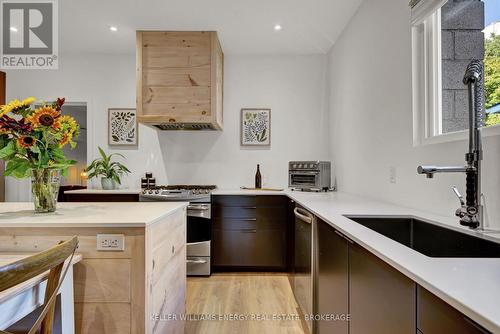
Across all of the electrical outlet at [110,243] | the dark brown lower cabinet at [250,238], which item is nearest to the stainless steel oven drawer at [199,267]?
the dark brown lower cabinet at [250,238]

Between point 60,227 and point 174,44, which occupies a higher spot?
point 174,44

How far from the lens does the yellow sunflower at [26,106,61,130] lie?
132cm

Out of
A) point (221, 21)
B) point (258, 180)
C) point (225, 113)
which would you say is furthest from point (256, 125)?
point (221, 21)

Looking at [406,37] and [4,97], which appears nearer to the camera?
[406,37]

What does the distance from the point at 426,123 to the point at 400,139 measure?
247 millimetres

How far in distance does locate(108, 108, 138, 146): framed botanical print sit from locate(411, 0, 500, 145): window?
319cm

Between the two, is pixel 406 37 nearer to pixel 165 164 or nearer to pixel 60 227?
pixel 60 227

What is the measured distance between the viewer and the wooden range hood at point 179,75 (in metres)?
3.14

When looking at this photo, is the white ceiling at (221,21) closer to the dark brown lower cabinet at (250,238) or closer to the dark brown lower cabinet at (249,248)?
the dark brown lower cabinet at (250,238)

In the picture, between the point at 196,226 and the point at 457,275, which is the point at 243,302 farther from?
the point at 457,275

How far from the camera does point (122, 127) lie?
12.4 feet

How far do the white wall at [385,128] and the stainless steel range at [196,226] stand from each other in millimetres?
1523

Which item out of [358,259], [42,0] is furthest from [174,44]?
[358,259]

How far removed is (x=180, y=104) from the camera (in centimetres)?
315
